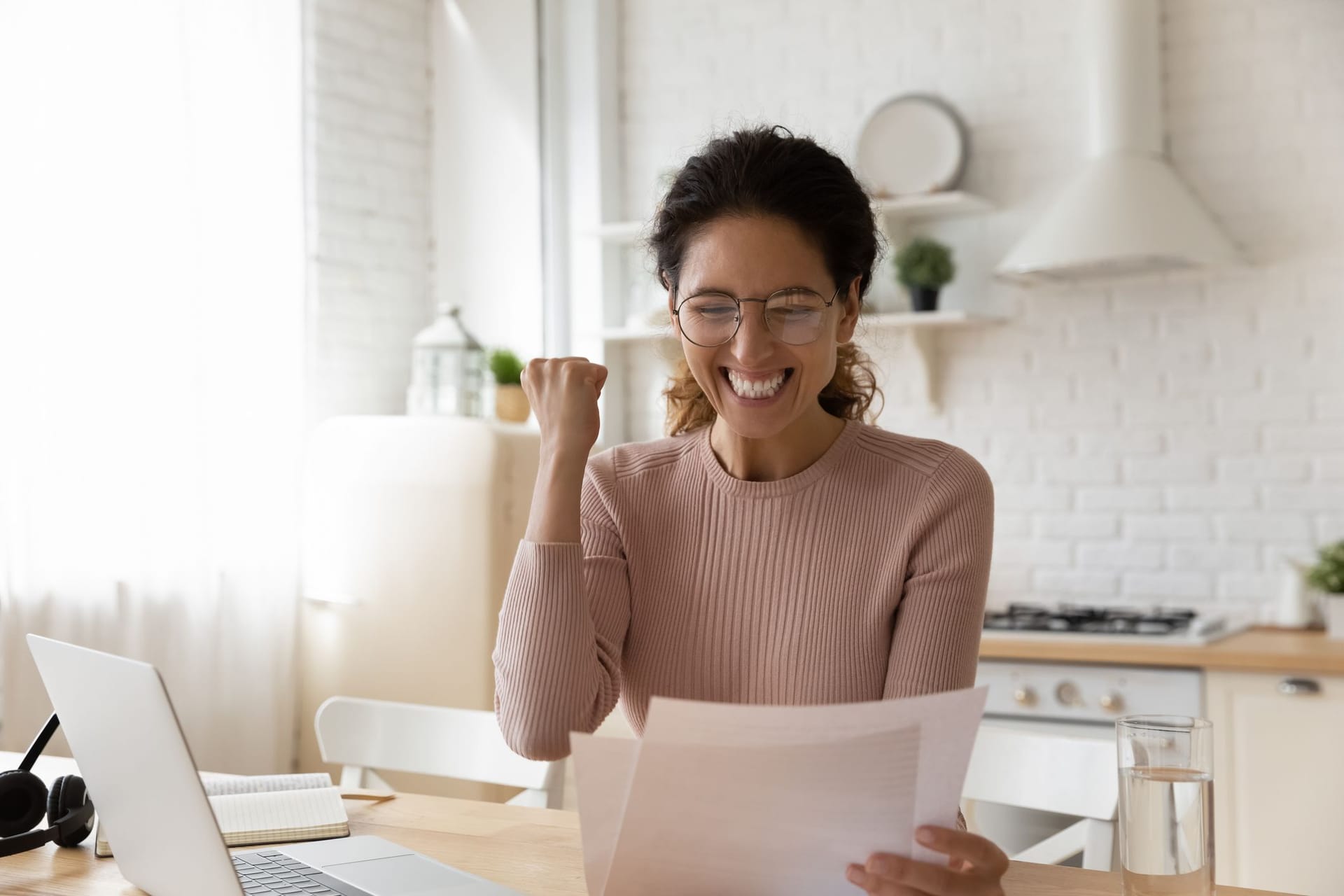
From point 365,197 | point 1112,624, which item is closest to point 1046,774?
point 1112,624

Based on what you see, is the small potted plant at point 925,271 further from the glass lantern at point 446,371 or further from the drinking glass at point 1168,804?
the drinking glass at point 1168,804

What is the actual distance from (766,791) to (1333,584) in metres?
2.37

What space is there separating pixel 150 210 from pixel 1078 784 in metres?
2.45

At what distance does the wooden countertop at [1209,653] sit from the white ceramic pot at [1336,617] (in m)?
0.03

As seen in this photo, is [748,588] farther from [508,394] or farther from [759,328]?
[508,394]

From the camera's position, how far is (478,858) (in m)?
1.37

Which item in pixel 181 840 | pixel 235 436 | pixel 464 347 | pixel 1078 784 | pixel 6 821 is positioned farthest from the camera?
pixel 464 347

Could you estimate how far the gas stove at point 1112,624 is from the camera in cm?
284

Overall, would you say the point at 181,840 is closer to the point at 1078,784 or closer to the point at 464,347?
the point at 1078,784

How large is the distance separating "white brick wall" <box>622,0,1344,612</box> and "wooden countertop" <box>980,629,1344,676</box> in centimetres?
39

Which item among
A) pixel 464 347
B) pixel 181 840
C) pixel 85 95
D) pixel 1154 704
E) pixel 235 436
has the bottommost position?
pixel 1154 704

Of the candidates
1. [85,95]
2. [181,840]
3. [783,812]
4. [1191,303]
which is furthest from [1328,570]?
[85,95]

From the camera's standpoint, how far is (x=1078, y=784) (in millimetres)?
1578

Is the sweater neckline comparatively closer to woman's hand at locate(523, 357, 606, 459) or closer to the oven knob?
woman's hand at locate(523, 357, 606, 459)
